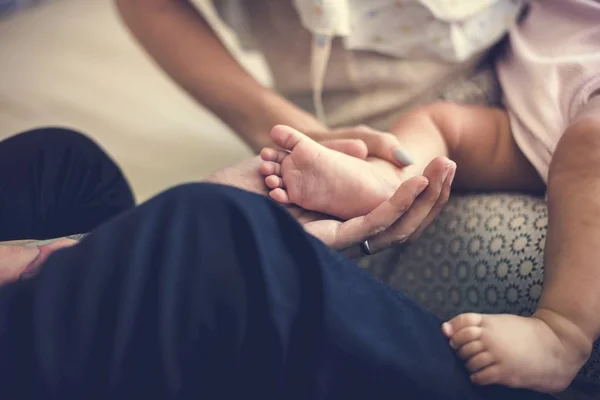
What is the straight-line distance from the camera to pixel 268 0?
2.09ft

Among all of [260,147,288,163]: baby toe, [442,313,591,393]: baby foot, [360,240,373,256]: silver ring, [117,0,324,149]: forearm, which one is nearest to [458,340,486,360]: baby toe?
[442,313,591,393]: baby foot

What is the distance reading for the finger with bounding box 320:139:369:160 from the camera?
1.61 ft

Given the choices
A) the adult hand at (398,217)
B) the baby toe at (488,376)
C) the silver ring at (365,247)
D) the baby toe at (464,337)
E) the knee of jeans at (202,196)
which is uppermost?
the knee of jeans at (202,196)

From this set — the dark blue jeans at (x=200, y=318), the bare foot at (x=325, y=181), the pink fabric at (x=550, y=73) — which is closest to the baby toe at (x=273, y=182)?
the bare foot at (x=325, y=181)

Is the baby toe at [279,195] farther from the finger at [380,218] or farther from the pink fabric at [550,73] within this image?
the pink fabric at [550,73]

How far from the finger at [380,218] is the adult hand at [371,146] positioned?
0.07 meters

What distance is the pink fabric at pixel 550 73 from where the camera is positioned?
514 mm

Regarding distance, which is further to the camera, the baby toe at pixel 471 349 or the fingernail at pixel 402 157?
the fingernail at pixel 402 157

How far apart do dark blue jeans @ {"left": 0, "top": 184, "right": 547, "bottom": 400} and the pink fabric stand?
28 cm

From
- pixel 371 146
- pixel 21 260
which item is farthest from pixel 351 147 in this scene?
pixel 21 260

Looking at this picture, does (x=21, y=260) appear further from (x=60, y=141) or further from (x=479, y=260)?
(x=479, y=260)

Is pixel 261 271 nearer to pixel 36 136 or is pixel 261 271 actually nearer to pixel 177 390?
pixel 177 390

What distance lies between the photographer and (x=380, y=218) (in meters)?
0.42

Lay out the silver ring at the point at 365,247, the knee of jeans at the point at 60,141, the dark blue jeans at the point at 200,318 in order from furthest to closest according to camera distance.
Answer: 1. the knee of jeans at the point at 60,141
2. the silver ring at the point at 365,247
3. the dark blue jeans at the point at 200,318
